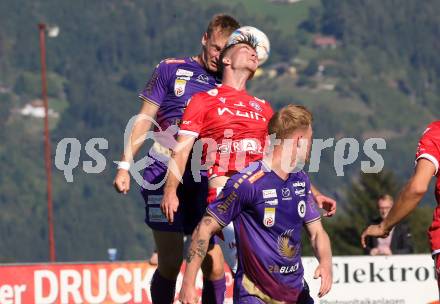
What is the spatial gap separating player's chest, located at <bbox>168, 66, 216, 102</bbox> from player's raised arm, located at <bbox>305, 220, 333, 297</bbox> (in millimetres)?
1925

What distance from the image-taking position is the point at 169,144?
34.6 feet

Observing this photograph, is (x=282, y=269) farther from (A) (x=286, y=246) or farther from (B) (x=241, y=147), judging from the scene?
(B) (x=241, y=147)

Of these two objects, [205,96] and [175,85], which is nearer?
[205,96]

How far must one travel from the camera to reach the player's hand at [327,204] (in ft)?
30.5

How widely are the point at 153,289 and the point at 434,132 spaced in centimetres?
316

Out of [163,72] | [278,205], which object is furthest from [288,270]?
[163,72]

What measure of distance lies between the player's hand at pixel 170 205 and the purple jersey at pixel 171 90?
48.8 inches

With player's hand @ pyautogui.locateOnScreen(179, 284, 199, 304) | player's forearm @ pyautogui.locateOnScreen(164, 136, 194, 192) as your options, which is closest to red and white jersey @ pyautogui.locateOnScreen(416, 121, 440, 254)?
player's hand @ pyautogui.locateOnScreen(179, 284, 199, 304)

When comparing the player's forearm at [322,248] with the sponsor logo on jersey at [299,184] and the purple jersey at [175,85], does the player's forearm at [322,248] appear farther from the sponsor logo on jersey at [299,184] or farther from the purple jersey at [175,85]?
the purple jersey at [175,85]

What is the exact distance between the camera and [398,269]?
16.7m

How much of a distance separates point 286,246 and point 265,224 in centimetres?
23

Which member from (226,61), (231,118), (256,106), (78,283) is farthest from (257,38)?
(78,283)

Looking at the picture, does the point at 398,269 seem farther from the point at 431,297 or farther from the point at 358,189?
the point at 358,189

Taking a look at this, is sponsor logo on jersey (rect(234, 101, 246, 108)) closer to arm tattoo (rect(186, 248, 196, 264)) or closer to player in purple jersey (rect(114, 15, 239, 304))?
player in purple jersey (rect(114, 15, 239, 304))
